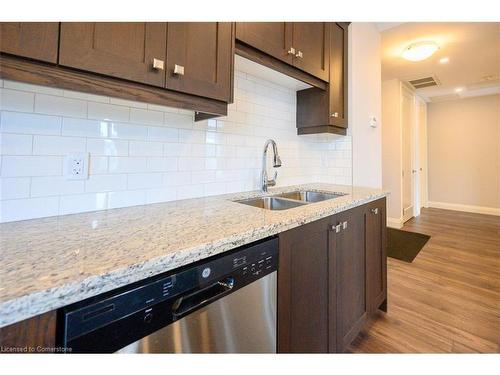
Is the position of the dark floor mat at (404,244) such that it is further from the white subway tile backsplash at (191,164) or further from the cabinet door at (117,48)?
the cabinet door at (117,48)

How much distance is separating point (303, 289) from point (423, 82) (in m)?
4.77

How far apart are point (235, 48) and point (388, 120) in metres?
3.86

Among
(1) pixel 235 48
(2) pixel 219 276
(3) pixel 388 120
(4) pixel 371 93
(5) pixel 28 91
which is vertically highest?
(3) pixel 388 120

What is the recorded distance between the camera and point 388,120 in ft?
13.7

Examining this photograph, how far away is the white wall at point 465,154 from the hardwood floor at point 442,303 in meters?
2.38

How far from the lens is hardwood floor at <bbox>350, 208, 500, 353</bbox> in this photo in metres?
1.49

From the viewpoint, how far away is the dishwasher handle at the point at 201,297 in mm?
630

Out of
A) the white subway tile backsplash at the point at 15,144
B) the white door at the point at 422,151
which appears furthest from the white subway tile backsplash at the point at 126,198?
the white door at the point at 422,151

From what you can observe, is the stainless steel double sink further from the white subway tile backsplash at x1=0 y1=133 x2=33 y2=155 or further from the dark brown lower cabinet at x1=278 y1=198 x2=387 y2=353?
the white subway tile backsplash at x1=0 y1=133 x2=33 y2=155

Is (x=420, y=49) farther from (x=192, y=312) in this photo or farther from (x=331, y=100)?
(x=192, y=312)

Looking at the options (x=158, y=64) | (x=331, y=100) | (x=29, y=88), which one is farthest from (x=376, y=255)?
(x=29, y=88)
